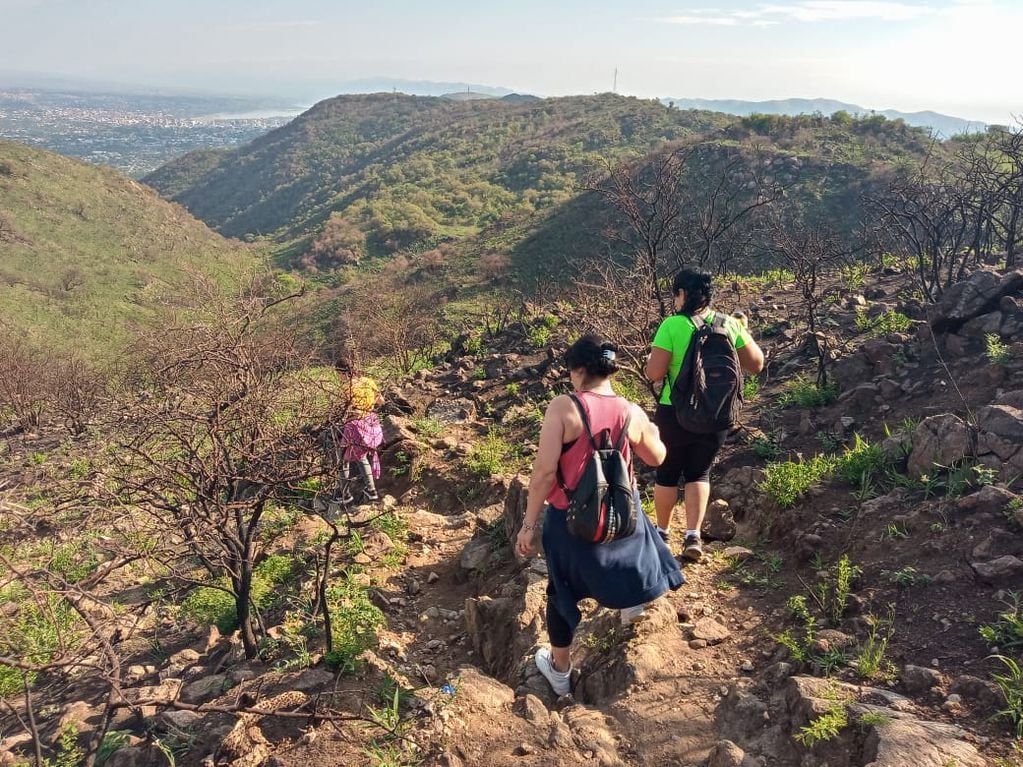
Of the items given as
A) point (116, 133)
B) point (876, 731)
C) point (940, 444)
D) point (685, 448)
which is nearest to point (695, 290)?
point (685, 448)

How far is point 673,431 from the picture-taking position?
3439mm

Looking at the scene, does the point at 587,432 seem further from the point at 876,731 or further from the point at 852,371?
the point at 852,371

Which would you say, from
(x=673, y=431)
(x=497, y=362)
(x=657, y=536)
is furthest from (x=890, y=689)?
(x=497, y=362)

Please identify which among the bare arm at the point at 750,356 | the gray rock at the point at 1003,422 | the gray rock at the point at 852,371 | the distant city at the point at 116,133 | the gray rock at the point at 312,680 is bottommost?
the gray rock at the point at 312,680

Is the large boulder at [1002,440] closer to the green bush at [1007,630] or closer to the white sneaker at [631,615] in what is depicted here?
the green bush at [1007,630]

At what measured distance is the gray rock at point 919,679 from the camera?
2.34 metres

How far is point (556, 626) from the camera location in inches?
107

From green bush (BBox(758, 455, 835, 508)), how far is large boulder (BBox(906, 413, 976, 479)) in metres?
0.53

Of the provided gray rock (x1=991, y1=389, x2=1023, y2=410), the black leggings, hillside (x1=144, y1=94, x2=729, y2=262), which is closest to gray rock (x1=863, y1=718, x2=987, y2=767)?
the black leggings

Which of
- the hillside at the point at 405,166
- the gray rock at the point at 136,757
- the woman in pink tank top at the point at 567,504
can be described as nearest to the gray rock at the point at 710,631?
the woman in pink tank top at the point at 567,504

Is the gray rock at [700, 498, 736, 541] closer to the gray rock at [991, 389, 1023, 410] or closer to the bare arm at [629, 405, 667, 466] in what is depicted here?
the bare arm at [629, 405, 667, 466]

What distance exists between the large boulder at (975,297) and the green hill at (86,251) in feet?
80.0

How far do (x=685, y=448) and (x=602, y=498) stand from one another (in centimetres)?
121

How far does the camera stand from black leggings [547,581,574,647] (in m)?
2.70
